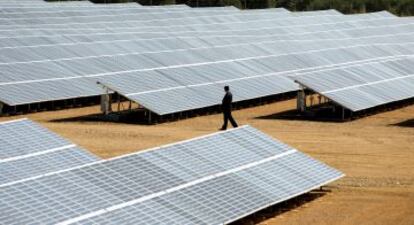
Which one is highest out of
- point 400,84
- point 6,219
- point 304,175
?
point 6,219

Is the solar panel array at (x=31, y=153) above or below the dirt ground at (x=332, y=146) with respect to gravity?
above

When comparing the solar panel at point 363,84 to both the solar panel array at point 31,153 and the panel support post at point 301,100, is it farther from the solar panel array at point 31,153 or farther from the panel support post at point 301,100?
the solar panel array at point 31,153

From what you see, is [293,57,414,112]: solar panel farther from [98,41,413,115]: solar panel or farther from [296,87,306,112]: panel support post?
[98,41,413,115]: solar panel

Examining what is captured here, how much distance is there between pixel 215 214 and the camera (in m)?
16.0

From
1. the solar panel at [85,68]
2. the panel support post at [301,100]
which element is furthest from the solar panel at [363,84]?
the solar panel at [85,68]

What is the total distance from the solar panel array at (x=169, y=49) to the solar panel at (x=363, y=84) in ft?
9.30

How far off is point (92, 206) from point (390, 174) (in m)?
10.5

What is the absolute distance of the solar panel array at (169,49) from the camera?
34.8 meters

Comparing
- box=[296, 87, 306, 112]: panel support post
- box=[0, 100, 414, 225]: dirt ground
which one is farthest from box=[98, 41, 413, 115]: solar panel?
box=[296, 87, 306, 112]: panel support post

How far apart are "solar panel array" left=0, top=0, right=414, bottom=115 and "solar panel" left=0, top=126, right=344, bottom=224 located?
1180 cm

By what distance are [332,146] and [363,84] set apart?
10680 mm

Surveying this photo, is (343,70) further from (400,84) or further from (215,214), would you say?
(215,214)

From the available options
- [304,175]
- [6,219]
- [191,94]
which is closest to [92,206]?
[6,219]

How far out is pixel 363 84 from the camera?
122ft
